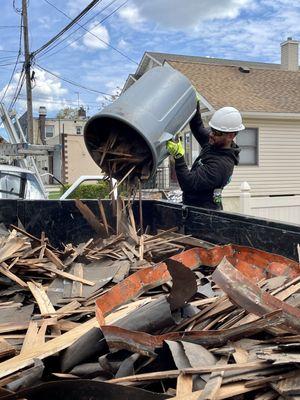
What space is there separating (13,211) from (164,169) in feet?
51.1

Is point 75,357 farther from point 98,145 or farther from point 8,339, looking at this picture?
point 98,145

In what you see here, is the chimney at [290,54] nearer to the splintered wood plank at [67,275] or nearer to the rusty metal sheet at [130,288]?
the splintered wood plank at [67,275]

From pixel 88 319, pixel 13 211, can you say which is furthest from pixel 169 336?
pixel 13 211

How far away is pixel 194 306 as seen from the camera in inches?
85.6

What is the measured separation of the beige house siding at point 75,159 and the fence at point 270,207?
2324 cm

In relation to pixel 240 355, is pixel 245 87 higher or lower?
higher

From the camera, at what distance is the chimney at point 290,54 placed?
72.7ft

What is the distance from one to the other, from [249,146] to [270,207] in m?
5.51

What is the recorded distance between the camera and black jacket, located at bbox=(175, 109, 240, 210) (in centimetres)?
405

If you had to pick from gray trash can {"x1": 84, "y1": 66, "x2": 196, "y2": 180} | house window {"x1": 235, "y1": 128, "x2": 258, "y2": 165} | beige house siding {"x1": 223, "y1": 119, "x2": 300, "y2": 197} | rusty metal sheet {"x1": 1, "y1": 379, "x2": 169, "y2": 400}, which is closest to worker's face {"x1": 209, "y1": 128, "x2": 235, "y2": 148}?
gray trash can {"x1": 84, "y1": 66, "x2": 196, "y2": 180}

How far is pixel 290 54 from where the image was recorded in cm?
2241

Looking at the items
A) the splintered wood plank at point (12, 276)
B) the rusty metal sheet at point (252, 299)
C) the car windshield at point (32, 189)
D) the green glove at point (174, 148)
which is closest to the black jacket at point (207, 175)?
the green glove at point (174, 148)

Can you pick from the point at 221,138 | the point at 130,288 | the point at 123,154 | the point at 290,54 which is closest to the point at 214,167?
the point at 221,138

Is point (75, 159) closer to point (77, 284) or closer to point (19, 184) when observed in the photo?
point (19, 184)
